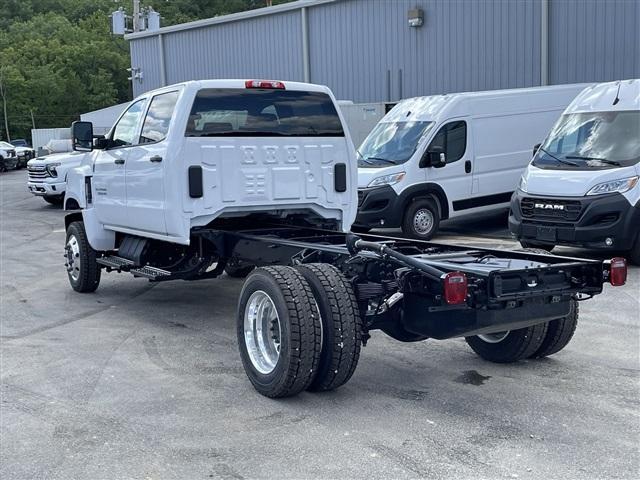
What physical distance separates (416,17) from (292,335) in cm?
1725

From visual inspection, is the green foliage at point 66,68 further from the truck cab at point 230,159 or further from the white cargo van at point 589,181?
the truck cab at point 230,159

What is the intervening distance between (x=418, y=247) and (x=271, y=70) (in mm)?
20782

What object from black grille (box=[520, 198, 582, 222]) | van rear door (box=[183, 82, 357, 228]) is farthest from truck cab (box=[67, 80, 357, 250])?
black grille (box=[520, 198, 582, 222])

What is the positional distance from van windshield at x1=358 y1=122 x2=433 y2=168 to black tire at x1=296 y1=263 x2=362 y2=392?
864 centimetres

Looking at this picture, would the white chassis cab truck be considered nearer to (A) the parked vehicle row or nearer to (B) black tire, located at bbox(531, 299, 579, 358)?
(B) black tire, located at bbox(531, 299, 579, 358)

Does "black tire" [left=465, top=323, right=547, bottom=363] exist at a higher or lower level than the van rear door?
lower

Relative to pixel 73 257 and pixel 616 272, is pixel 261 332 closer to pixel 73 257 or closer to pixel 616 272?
pixel 616 272

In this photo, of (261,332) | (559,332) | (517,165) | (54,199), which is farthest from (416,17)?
(261,332)

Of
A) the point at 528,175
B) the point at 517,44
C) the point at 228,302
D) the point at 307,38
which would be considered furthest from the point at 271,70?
the point at 228,302

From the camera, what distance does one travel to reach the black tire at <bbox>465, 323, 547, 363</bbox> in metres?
6.36

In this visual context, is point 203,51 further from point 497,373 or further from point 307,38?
point 497,373

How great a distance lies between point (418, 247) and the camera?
6.95 metres

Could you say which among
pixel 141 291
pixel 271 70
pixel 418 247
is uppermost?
pixel 271 70

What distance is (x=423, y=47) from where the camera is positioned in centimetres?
2173
